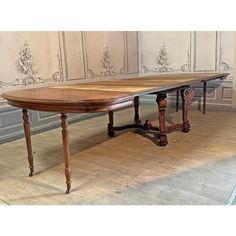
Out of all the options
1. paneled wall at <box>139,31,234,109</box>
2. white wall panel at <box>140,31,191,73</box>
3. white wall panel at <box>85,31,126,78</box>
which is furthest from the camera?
white wall panel at <box>140,31,191,73</box>

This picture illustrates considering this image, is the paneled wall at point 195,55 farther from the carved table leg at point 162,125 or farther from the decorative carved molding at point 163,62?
the carved table leg at point 162,125

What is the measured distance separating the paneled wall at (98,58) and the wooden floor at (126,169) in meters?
0.61

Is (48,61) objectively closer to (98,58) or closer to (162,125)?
(98,58)

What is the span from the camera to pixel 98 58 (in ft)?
13.2

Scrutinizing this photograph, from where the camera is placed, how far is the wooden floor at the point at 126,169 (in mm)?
1680

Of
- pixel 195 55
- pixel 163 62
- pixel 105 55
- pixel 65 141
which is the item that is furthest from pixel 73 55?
pixel 65 141

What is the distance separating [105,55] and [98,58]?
17 centimetres

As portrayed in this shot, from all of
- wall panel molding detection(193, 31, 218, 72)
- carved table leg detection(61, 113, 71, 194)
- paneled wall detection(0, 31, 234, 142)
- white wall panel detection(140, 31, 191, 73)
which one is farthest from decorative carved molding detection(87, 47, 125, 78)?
carved table leg detection(61, 113, 71, 194)

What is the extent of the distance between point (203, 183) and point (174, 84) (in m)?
0.88

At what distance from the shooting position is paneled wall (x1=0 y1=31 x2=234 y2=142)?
Answer: 2.99 metres

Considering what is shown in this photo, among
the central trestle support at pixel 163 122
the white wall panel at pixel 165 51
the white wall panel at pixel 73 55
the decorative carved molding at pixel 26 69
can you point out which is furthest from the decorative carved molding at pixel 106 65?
the central trestle support at pixel 163 122

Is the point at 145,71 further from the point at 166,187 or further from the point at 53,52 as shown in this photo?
the point at 166,187

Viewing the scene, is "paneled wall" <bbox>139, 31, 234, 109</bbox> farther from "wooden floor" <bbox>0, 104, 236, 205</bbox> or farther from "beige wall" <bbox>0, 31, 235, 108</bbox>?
"wooden floor" <bbox>0, 104, 236, 205</bbox>
